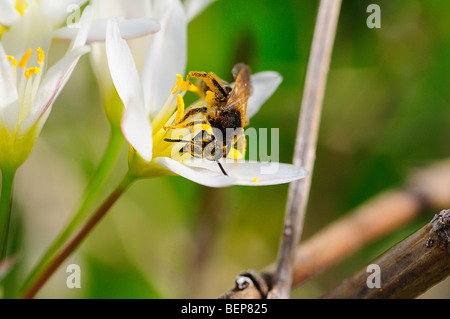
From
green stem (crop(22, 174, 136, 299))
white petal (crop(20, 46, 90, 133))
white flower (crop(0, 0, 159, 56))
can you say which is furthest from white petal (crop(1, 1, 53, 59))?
green stem (crop(22, 174, 136, 299))

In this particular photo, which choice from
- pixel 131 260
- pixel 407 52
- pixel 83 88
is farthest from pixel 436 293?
pixel 83 88

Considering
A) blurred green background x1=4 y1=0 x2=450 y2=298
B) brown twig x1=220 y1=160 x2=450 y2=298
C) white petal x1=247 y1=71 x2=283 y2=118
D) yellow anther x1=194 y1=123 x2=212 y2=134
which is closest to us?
yellow anther x1=194 y1=123 x2=212 y2=134

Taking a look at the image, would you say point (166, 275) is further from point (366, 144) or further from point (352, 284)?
point (352, 284)

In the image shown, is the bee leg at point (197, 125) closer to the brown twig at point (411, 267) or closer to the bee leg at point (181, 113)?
the bee leg at point (181, 113)

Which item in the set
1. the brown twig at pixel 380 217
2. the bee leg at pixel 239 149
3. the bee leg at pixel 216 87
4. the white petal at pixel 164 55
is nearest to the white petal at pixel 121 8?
the white petal at pixel 164 55

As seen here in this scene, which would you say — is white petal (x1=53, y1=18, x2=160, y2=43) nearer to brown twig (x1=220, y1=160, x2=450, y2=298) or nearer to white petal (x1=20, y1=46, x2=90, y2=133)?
white petal (x1=20, y1=46, x2=90, y2=133)

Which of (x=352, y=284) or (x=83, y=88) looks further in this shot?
(x=83, y=88)
